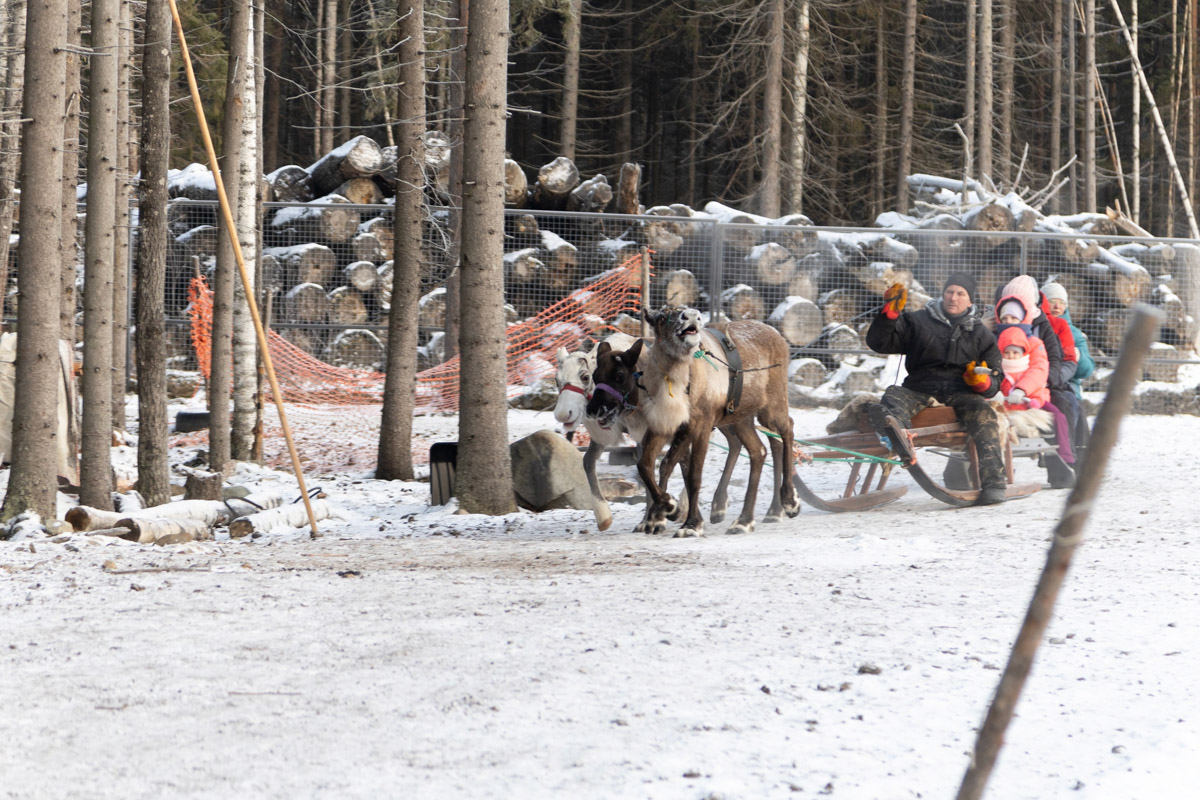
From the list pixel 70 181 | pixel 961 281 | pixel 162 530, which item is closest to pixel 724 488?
pixel 961 281

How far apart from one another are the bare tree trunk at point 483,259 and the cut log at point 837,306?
9039 millimetres

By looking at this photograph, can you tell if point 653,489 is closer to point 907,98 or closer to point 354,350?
point 354,350

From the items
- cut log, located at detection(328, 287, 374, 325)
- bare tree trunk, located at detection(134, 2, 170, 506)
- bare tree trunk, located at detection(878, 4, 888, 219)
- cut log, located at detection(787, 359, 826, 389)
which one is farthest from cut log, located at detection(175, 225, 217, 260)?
bare tree trunk, located at detection(878, 4, 888, 219)

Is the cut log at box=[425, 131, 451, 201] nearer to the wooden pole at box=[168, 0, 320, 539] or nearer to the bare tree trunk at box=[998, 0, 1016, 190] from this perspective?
the wooden pole at box=[168, 0, 320, 539]

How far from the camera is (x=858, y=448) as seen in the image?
9.15 m

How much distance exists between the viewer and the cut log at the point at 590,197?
687 inches

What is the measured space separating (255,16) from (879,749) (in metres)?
12.3

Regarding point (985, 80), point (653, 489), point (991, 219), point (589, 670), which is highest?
point (985, 80)

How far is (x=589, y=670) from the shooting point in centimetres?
407

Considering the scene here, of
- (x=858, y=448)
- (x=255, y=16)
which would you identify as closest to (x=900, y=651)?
(x=858, y=448)

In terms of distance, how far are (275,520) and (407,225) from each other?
3374mm

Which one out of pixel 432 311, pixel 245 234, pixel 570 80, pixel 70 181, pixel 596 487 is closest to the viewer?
pixel 596 487

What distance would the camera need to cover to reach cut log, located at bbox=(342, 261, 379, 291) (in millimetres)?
16891

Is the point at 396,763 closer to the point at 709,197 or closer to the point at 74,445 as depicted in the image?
the point at 74,445
